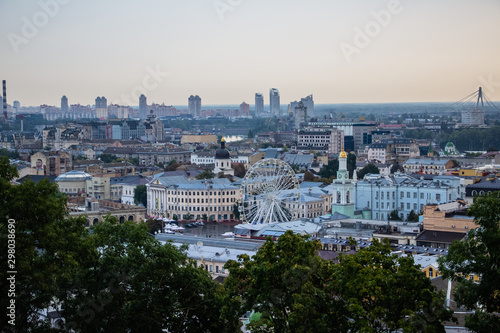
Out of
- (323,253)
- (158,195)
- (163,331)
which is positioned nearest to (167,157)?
(158,195)

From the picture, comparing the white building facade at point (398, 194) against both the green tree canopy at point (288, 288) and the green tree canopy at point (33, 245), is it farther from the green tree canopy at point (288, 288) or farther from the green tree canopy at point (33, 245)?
the green tree canopy at point (33, 245)

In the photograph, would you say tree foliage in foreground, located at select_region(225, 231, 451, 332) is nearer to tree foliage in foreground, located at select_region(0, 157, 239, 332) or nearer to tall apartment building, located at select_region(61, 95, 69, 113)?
tree foliage in foreground, located at select_region(0, 157, 239, 332)

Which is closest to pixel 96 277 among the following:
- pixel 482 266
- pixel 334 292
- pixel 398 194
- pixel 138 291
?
pixel 138 291

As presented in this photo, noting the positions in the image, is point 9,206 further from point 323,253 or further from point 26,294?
point 323,253

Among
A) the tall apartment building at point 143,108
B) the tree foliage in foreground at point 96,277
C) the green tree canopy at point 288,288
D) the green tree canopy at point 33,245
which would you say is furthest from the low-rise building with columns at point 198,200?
the tall apartment building at point 143,108

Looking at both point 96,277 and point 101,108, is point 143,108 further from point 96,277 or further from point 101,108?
point 96,277

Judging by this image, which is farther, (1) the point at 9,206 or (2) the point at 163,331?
(2) the point at 163,331

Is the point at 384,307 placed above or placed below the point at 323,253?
above

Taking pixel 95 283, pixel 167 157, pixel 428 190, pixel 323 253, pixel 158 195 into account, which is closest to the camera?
pixel 95 283
